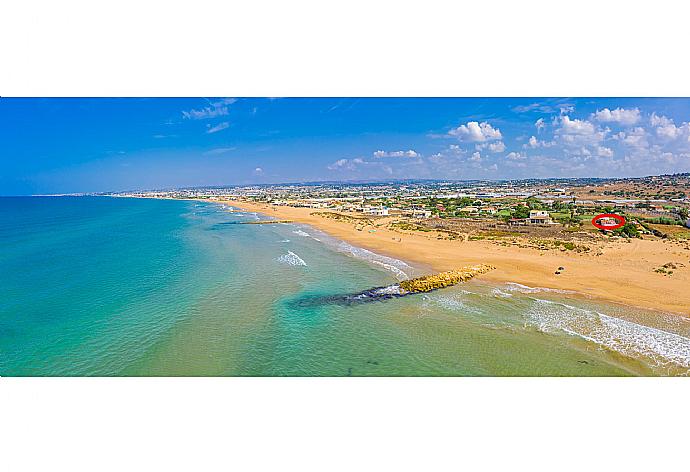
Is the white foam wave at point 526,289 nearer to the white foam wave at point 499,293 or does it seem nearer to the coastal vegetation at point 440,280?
the white foam wave at point 499,293

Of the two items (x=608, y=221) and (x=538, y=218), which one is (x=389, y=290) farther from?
(x=538, y=218)

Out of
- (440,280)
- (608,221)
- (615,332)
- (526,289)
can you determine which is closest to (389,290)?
(440,280)

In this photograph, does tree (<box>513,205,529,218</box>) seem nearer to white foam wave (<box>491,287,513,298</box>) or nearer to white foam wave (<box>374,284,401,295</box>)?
white foam wave (<box>491,287,513,298</box>)

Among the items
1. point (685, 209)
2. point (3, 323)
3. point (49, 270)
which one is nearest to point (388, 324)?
point (3, 323)

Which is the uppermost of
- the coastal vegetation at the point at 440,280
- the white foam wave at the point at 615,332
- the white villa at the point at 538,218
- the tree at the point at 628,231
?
the white villa at the point at 538,218

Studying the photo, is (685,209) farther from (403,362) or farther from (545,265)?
(403,362)

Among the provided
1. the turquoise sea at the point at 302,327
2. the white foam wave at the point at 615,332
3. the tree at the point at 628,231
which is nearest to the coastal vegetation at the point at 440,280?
the turquoise sea at the point at 302,327
